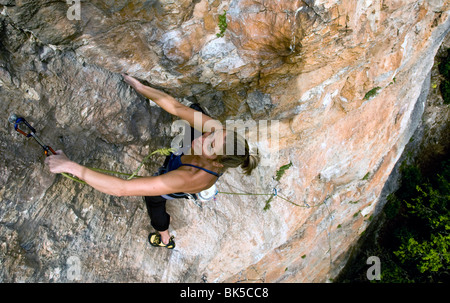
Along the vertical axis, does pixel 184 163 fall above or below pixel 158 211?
above

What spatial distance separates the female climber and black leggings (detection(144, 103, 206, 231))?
0.37 m

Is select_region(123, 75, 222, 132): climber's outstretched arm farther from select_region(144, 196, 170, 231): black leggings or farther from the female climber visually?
select_region(144, 196, 170, 231): black leggings

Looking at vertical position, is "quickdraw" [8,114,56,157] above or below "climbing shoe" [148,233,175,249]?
above

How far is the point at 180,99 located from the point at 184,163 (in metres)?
0.94

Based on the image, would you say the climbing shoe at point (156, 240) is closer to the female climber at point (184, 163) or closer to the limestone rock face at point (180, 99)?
the limestone rock face at point (180, 99)

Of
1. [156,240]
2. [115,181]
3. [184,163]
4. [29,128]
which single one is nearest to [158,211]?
[156,240]

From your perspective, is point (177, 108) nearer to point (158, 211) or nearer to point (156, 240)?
point (158, 211)

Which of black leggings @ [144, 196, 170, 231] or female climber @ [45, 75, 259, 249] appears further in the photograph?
black leggings @ [144, 196, 170, 231]

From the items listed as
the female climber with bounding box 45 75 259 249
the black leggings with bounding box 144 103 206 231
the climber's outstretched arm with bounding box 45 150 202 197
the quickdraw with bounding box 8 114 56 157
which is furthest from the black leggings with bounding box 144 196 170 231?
the quickdraw with bounding box 8 114 56 157

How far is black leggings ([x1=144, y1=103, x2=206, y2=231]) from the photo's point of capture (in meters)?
3.49

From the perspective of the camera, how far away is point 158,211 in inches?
145
